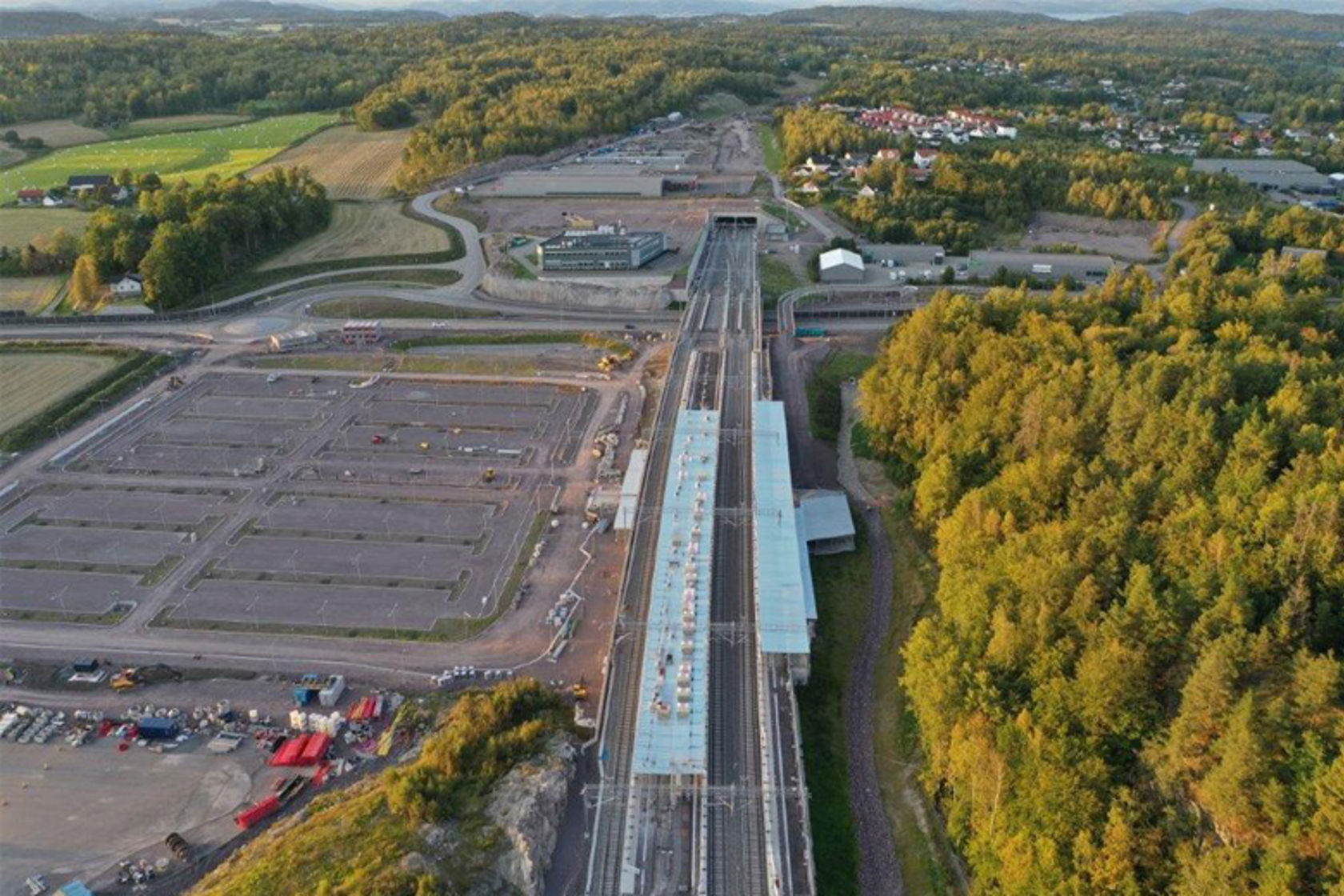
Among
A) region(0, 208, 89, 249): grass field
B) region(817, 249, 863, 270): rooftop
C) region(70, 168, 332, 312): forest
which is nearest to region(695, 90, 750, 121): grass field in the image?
region(817, 249, 863, 270): rooftop

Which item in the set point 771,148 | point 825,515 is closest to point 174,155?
point 771,148

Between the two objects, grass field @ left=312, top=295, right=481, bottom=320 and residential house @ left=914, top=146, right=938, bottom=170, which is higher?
residential house @ left=914, top=146, right=938, bottom=170

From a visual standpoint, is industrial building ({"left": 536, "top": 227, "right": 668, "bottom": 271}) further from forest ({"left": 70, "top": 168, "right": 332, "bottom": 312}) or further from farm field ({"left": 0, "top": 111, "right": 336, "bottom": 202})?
farm field ({"left": 0, "top": 111, "right": 336, "bottom": 202})

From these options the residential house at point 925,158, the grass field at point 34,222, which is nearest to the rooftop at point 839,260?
the residential house at point 925,158

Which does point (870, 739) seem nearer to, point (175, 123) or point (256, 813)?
point (256, 813)

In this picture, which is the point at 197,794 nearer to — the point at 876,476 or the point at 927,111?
the point at 876,476

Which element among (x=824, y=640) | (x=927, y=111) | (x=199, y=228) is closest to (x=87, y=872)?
(x=824, y=640)
